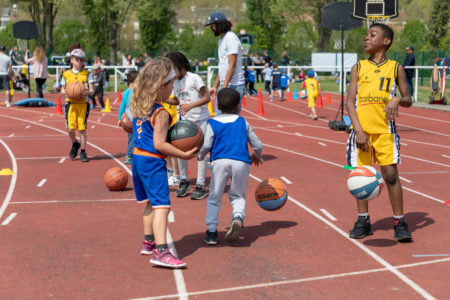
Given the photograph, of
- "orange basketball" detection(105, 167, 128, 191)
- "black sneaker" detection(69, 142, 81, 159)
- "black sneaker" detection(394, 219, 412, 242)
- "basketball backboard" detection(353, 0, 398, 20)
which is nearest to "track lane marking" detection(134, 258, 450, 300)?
"black sneaker" detection(394, 219, 412, 242)

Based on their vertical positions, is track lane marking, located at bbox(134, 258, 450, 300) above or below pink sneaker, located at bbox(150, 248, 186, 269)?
below

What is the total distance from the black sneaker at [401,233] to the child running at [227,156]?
5.12ft

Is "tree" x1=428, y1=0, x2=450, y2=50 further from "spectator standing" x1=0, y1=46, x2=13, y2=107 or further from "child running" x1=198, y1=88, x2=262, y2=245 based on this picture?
"child running" x1=198, y1=88, x2=262, y2=245

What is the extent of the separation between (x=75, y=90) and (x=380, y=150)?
22.2ft

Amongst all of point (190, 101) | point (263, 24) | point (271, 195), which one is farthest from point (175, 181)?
point (263, 24)

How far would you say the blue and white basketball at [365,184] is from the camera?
20.8ft

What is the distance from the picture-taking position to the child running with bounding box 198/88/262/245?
6.49 m

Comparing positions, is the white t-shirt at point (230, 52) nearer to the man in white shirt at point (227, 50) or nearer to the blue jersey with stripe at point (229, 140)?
the man in white shirt at point (227, 50)

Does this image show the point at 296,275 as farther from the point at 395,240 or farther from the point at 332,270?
the point at 395,240

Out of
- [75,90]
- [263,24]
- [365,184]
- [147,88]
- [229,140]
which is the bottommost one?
[365,184]

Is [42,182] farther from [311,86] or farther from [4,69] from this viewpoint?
[4,69]

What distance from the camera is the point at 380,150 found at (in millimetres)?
6574

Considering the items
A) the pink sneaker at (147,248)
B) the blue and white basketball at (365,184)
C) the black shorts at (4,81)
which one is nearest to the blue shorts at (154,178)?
the pink sneaker at (147,248)

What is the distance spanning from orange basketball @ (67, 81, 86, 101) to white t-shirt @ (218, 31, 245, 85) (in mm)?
3329
